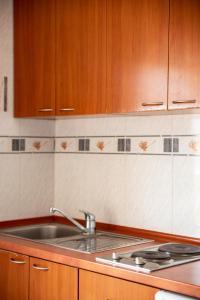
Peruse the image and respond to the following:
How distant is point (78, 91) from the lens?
2961 mm

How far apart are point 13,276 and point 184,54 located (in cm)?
144

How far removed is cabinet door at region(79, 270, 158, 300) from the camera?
215 cm

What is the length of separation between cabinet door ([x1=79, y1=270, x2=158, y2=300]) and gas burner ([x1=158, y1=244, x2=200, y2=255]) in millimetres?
349

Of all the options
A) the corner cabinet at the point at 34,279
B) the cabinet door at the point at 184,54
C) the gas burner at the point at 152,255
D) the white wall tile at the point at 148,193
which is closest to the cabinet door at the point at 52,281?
the corner cabinet at the point at 34,279

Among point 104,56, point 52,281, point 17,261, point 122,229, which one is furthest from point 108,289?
point 104,56

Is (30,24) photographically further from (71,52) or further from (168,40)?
(168,40)

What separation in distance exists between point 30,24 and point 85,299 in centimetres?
176

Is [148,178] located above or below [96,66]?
below

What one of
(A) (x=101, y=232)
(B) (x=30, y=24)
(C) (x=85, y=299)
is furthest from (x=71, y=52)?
(C) (x=85, y=299)

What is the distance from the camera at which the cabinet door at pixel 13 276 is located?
8.89 feet

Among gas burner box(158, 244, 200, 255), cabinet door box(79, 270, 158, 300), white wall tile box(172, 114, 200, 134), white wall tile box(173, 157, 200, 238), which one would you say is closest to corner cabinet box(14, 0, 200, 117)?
white wall tile box(172, 114, 200, 134)

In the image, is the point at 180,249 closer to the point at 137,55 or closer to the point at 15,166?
the point at 137,55

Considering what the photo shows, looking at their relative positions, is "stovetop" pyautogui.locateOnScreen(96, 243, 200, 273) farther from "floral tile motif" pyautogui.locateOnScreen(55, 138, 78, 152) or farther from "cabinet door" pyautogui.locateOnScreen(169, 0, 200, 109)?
"floral tile motif" pyautogui.locateOnScreen(55, 138, 78, 152)

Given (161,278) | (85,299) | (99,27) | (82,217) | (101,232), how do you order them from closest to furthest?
1. (161,278)
2. (85,299)
3. (99,27)
4. (101,232)
5. (82,217)
